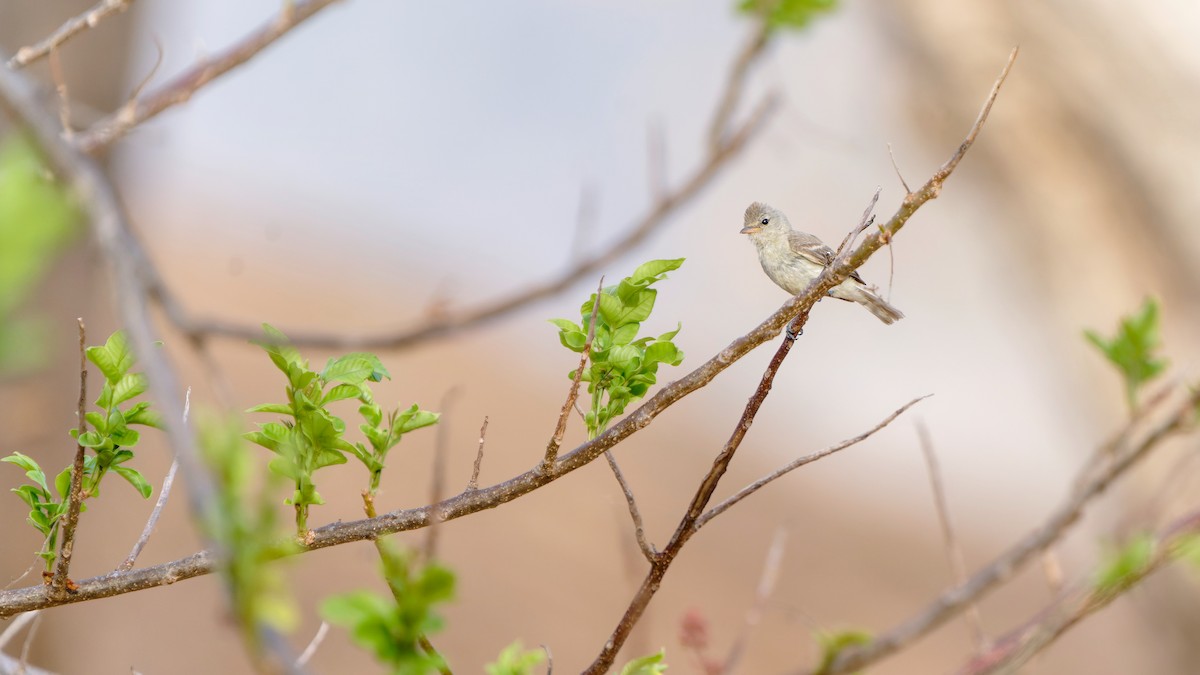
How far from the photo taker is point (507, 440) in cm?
503

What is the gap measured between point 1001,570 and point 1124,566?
0.30 ft

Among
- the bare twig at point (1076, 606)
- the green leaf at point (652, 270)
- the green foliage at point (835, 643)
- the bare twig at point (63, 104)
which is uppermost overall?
the bare twig at point (63, 104)

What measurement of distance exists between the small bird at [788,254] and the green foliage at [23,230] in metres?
0.89

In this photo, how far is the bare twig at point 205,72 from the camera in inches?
45.1

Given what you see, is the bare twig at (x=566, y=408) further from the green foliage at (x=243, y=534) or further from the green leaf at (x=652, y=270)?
the green foliage at (x=243, y=534)

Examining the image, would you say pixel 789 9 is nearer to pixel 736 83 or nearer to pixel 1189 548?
pixel 736 83

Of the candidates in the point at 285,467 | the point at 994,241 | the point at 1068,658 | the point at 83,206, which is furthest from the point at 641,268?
the point at 1068,658

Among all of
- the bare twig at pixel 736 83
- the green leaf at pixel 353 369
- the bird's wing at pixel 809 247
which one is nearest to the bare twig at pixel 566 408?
the green leaf at pixel 353 369

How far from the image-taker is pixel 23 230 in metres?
0.36

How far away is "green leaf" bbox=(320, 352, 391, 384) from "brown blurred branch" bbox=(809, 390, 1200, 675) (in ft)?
1.23

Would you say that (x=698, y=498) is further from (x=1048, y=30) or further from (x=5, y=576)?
(x=1048, y=30)

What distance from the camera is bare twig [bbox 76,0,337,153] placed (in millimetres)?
1146

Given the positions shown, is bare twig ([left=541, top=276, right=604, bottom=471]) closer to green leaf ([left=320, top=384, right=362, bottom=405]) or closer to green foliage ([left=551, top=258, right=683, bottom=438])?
green foliage ([left=551, top=258, right=683, bottom=438])

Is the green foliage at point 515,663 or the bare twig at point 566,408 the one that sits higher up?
the bare twig at point 566,408
